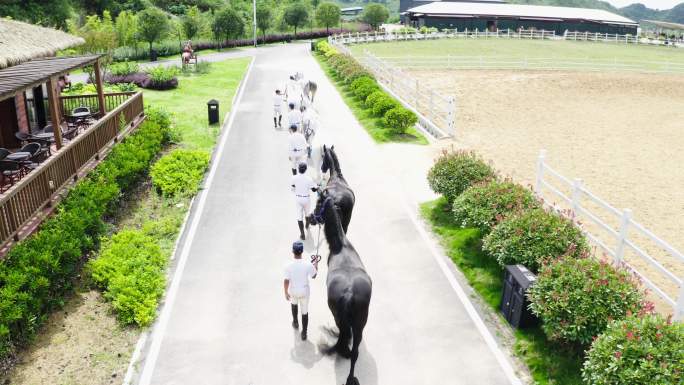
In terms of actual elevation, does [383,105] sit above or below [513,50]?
below

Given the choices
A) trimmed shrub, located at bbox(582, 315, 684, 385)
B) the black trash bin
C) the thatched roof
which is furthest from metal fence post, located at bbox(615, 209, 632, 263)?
the black trash bin

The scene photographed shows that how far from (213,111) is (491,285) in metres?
15.8

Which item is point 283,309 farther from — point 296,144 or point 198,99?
point 198,99

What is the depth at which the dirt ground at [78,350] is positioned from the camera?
7762mm

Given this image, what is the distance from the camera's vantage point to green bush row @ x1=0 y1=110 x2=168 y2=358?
26.5 feet

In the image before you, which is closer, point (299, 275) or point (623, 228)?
point (299, 275)

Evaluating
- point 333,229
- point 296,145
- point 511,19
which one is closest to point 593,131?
point 296,145

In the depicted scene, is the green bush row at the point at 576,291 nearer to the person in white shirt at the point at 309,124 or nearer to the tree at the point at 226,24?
the person in white shirt at the point at 309,124

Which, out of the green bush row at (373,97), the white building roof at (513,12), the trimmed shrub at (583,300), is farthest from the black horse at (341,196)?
the white building roof at (513,12)

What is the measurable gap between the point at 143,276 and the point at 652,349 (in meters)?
8.23

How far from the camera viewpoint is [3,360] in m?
7.87

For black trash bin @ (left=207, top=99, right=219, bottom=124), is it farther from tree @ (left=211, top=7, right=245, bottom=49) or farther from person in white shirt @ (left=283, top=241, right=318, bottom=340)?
tree @ (left=211, top=7, right=245, bottom=49)

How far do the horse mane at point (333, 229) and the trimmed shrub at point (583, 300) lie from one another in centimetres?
310

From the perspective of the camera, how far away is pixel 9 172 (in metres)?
13.1
